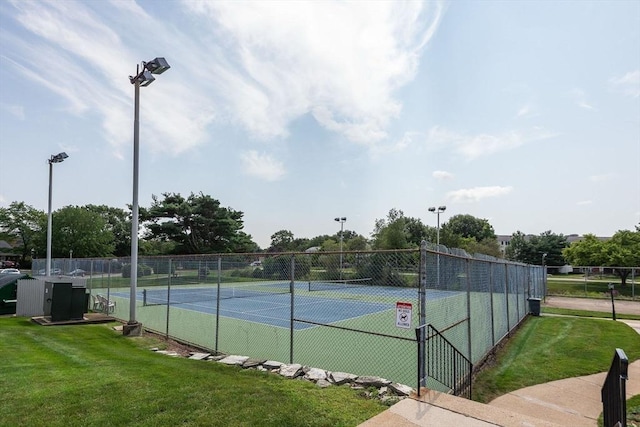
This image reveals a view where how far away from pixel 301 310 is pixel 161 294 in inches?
331

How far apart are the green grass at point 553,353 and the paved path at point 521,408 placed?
13.2 inches

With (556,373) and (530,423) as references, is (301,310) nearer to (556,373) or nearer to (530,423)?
(556,373)

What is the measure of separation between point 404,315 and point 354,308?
16761 mm

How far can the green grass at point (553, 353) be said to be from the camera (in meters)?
7.98

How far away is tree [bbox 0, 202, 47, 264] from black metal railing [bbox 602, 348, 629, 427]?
7354cm

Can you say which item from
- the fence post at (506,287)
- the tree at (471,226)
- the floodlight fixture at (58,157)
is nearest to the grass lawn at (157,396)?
the fence post at (506,287)

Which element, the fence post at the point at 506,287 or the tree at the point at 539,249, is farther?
the tree at the point at 539,249

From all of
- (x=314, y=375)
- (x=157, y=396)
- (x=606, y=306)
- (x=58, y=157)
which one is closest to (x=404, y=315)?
(x=314, y=375)

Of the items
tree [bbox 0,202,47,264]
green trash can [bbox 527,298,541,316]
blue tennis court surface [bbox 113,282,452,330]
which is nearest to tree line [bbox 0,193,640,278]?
tree [bbox 0,202,47,264]

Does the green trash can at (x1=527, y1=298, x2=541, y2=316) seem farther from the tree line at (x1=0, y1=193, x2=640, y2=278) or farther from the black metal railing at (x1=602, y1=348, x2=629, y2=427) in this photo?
the tree line at (x1=0, y1=193, x2=640, y2=278)

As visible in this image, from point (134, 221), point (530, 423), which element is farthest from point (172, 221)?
point (530, 423)

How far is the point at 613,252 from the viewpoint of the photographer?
33.1 metres

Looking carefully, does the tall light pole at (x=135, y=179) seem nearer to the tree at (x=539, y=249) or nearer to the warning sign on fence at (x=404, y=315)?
the warning sign on fence at (x=404, y=315)

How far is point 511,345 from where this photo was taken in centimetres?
1126
